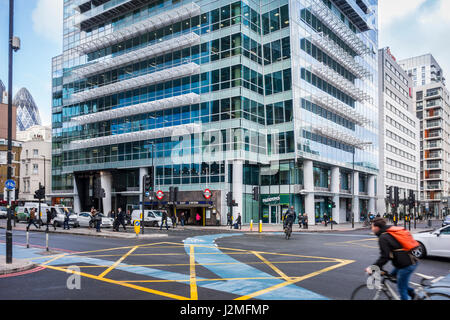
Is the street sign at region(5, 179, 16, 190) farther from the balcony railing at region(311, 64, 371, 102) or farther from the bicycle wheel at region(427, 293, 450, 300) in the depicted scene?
the balcony railing at region(311, 64, 371, 102)

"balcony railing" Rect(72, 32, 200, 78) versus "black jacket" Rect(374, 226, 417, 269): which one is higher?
"balcony railing" Rect(72, 32, 200, 78)

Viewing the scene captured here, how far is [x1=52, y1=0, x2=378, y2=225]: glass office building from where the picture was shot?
41188mm

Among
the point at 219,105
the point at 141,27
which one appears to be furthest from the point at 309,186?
the point at 141,27

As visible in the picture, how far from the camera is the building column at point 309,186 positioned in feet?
142


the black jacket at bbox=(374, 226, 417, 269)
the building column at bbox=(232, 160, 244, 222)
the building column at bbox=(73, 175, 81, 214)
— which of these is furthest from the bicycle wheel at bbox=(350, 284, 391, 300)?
the building column at bbox=(73, 175, 81, 214)

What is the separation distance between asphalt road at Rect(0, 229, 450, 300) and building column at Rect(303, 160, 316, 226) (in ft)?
89.6

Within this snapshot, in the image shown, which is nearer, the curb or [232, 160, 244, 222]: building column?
the curb

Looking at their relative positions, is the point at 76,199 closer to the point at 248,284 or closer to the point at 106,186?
the point at 106,186

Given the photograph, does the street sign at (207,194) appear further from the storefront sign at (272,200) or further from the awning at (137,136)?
the storefront sign at (272,200)

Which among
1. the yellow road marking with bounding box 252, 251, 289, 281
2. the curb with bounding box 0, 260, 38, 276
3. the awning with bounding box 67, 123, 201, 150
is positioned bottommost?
the yellow road marking with bounding box 252, 251, 289, 281

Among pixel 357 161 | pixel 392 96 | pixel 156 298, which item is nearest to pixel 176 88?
pixel 357 161

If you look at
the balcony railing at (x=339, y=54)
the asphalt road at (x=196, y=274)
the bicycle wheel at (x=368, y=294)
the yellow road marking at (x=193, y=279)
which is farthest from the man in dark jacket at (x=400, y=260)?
the balcony railing at (x=339, y=54)

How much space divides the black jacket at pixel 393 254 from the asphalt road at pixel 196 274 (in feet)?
6.57

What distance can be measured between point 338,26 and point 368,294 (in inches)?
1924
